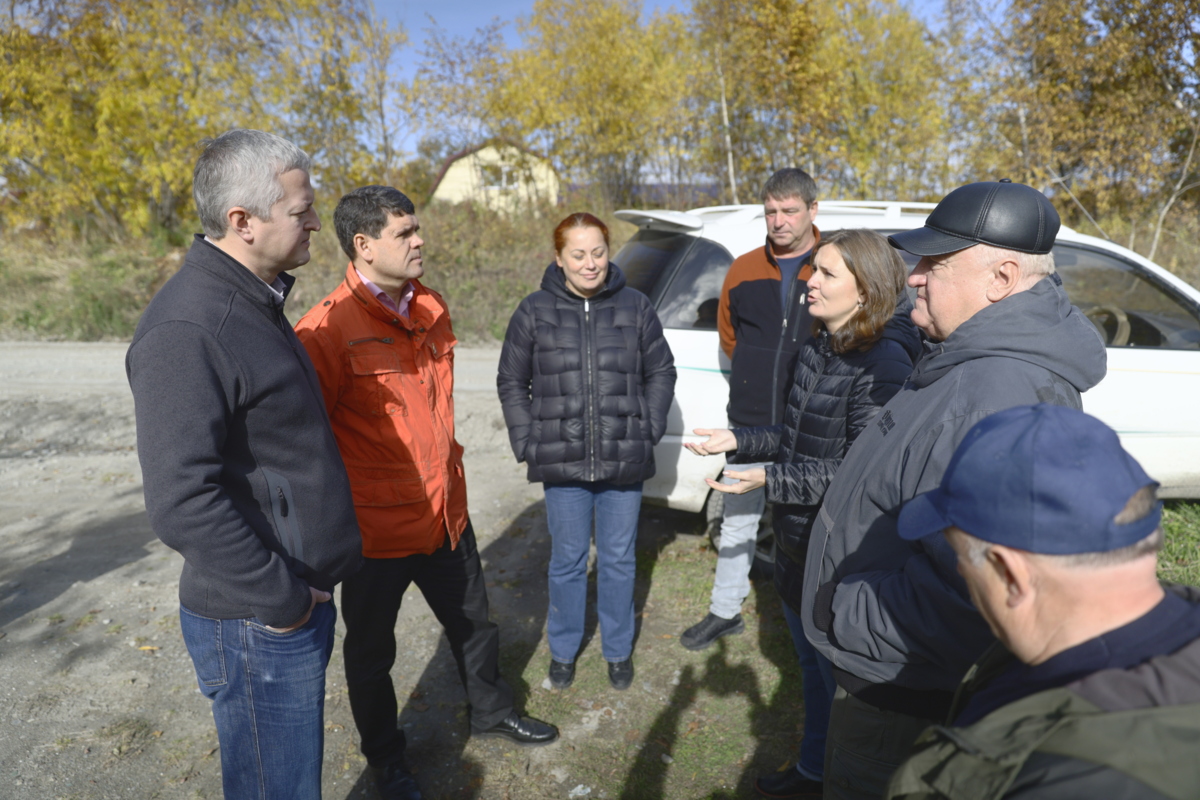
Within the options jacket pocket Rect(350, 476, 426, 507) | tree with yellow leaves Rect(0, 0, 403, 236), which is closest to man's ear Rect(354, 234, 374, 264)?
jacket pocket Rect(350, 476, 426, 507)

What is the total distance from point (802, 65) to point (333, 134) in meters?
10.4

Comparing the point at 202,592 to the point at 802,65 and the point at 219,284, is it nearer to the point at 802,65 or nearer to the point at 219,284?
the point at 219,284

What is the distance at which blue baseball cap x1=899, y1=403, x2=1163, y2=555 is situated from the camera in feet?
3.12

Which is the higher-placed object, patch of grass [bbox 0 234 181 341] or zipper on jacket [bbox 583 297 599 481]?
patch of grass [bbox 0 234 181 341]

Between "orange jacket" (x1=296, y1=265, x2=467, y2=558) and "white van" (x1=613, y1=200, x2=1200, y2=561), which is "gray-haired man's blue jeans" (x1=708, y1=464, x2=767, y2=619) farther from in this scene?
"orange jacket" (x1=296, y1=265, x2=467, y2=558)

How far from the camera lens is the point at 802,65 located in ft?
51.6

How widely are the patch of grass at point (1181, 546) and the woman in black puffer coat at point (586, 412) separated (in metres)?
2.80

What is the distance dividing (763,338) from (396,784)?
246 cm

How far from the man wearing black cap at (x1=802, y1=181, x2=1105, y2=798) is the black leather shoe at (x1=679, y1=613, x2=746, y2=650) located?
1862 mm

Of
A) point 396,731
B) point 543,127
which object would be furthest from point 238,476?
point 543,127

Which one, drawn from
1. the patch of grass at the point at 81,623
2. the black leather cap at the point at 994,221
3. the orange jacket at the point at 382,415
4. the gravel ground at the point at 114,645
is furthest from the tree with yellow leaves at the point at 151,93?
the black leather cap at the point at 994,221

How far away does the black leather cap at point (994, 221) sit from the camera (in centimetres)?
166

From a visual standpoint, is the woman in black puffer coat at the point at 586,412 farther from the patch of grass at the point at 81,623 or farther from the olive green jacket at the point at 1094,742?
the patch of grass at the point at 81,623

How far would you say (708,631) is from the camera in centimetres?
371
